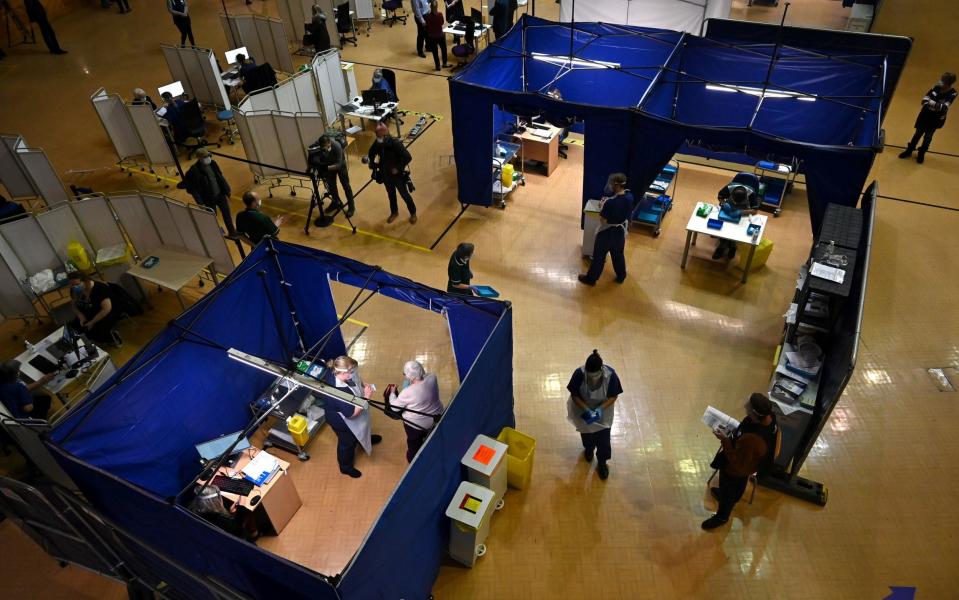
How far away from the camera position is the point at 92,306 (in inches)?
321

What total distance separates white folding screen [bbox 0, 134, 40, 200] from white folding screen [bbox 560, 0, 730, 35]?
1056 centimetres

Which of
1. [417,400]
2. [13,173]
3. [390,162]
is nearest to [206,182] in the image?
[390,162]

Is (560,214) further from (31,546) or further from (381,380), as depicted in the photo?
(31,546)

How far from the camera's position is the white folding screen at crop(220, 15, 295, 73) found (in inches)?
586

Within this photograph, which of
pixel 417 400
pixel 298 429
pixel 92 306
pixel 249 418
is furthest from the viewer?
pixel 92 306

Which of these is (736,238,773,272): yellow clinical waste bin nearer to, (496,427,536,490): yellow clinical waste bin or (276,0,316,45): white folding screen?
(496,427,536,490): yellow clinical waste bin

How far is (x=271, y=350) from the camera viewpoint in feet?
24.8

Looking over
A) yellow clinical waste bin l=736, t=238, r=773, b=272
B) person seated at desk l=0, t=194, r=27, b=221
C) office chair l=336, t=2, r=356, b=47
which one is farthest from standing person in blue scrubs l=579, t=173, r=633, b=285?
office chair l=336, t=2, r=356, b=47

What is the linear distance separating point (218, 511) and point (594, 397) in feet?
12.1

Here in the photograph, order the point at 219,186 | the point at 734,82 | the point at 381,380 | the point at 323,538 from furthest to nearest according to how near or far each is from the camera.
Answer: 1. the point at 734,82
2. the point at 219,186
3. the point at 381,380
4. the point at 323,538

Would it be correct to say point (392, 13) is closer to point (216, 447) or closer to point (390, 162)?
point (390, 162)

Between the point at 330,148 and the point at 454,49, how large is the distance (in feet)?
22.0

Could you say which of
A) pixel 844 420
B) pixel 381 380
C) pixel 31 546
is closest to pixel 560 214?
pixel 381 380

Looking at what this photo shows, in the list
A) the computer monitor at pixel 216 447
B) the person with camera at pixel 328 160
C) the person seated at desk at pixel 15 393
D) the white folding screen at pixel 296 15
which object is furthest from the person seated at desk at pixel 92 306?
the white folding screen at pixel 296 15
